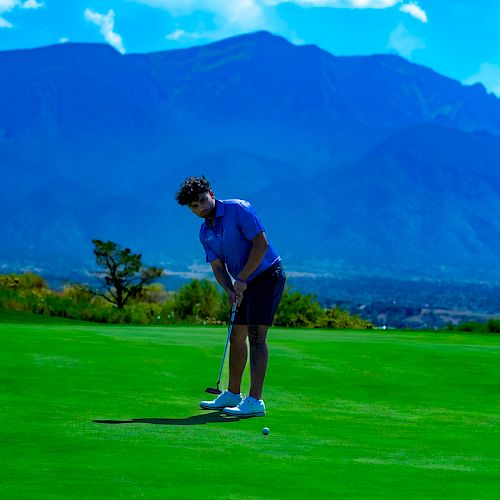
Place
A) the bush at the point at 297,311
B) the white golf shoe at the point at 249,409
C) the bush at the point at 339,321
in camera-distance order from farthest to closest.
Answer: the bush at the point at 339,321 < the bush at the point at 297,311 < the white golf shoe at the point at 249,409

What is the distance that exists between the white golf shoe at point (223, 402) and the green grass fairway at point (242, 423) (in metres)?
0.16

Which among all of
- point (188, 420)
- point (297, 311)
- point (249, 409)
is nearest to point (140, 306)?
point (297, 311)

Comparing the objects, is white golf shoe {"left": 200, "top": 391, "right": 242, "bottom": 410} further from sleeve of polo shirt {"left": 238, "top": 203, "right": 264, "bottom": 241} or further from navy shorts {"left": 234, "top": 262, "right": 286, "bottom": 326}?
sleeve of polo shirt {"left": 238, "top": 203, "right": 264, "bottom": 241}

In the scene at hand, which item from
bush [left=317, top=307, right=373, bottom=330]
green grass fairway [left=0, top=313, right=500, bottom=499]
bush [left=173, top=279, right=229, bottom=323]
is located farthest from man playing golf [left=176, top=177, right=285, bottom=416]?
bush [left=173, top=279, right=229, bottom=323]

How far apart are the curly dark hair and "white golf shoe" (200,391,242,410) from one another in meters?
1.65

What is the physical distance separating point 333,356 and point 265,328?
4.42 meters

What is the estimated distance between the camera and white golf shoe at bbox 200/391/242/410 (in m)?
9.70

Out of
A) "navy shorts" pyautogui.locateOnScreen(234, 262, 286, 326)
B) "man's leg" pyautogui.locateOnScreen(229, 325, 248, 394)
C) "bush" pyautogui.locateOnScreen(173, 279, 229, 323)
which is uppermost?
"bush" pyautogui.locateOnScreen(173, 279, 229, 323)

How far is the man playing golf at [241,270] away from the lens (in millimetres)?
9719

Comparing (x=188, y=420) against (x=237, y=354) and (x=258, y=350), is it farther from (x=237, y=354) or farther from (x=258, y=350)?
(x=237, y=354)

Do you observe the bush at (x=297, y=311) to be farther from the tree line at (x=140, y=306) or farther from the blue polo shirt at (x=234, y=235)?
the blue polo shirt at (x=234, y=235)

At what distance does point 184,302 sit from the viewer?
115ft

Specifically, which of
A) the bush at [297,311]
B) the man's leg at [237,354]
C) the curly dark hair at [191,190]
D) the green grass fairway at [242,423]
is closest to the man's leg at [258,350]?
the man's leg at [237,354]

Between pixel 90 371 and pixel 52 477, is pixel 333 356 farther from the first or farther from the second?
pixel 52 477
